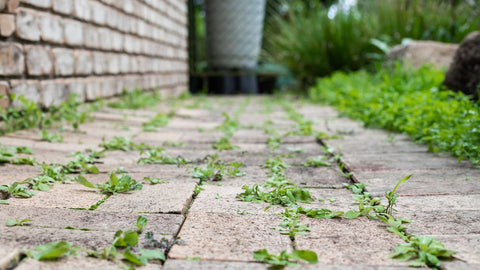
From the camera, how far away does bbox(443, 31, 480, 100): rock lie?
3465 mm

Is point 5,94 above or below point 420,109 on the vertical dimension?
above

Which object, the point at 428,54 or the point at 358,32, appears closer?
the point at 428,54

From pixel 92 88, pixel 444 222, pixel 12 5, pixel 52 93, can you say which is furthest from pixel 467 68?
pixel 12 5

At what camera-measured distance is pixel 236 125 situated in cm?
350

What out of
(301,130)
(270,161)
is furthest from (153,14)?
(270,161)

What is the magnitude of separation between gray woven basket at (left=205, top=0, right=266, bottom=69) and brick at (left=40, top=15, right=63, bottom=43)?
17.6 ft

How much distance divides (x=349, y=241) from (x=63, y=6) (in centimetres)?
268

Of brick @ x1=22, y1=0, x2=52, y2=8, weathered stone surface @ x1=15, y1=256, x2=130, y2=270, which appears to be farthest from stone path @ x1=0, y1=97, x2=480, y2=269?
brick @ x1=22, y1=0, x2=52, y2=8

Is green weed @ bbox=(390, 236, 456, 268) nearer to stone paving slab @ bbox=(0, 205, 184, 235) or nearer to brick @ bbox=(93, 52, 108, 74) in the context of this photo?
stone paving slab @ bbox=(0, 205, 184, 235)

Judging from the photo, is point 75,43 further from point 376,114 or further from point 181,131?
point 376,114

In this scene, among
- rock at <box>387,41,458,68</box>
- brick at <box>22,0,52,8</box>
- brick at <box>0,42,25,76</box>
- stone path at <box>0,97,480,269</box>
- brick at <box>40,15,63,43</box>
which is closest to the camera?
stone path at <box>0,97,480,269</box>

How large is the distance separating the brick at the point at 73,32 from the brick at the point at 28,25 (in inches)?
15.4

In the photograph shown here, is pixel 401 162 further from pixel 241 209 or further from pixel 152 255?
pixel 152 255

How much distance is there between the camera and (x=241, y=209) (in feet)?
4.81
